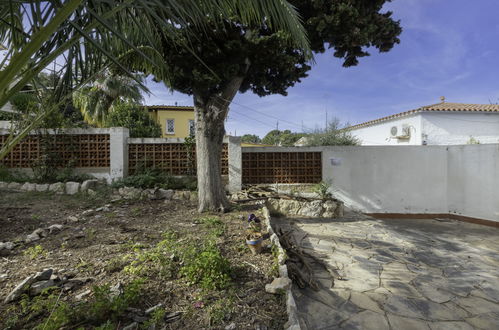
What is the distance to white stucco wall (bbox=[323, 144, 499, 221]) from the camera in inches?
298

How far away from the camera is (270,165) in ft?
25.8

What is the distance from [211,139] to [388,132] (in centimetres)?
1147

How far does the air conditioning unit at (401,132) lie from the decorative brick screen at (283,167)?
6516mm

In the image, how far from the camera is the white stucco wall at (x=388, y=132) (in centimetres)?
1091

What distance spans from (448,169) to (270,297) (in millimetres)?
8374

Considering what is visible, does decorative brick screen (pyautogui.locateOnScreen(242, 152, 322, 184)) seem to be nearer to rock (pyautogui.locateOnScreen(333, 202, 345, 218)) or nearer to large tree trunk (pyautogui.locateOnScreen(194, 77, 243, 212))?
rock (pyautogui.locateOnScreen(333, 202, 345, 218))

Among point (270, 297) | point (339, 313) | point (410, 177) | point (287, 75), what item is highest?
point (287, 75)

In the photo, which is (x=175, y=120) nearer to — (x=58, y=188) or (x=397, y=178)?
(x=58, y=188)

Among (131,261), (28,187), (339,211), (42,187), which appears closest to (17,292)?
(131,261)

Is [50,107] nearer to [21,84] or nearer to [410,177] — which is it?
[21,84]

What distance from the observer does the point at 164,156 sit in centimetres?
754

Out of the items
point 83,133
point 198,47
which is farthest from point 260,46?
point 83,133

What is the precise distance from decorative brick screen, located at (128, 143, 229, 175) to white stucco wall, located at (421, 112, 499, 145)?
390 inches

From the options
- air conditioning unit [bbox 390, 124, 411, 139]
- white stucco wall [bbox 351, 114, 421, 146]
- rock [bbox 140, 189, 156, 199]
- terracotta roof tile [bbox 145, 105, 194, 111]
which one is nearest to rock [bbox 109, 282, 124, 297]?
rock [bbox 140, 189, 156, 199]
